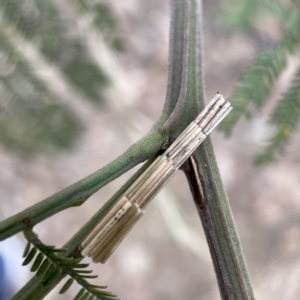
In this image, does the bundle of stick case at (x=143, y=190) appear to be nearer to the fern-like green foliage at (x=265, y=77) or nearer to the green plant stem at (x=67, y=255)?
the green plant stem at (x=67, y=255)

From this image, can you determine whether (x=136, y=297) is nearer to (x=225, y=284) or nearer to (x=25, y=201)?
(x=25, y=201)

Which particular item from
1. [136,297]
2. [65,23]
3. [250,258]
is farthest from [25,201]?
[250,258]

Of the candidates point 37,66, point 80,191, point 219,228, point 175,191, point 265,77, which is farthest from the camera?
point 175,191

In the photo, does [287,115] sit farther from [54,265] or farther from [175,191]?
[175,191]

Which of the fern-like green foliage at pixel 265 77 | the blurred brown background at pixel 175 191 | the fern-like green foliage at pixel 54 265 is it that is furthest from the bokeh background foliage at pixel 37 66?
the fern-like green foliage at pixel 54 265

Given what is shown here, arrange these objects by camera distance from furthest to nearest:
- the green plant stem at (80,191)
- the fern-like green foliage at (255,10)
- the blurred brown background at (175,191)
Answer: the blurred brown background at (175,191), the fern-like green foliage at (255,10), the green plant stem at (80,191)

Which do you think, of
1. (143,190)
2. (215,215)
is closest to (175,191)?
(215,215)
